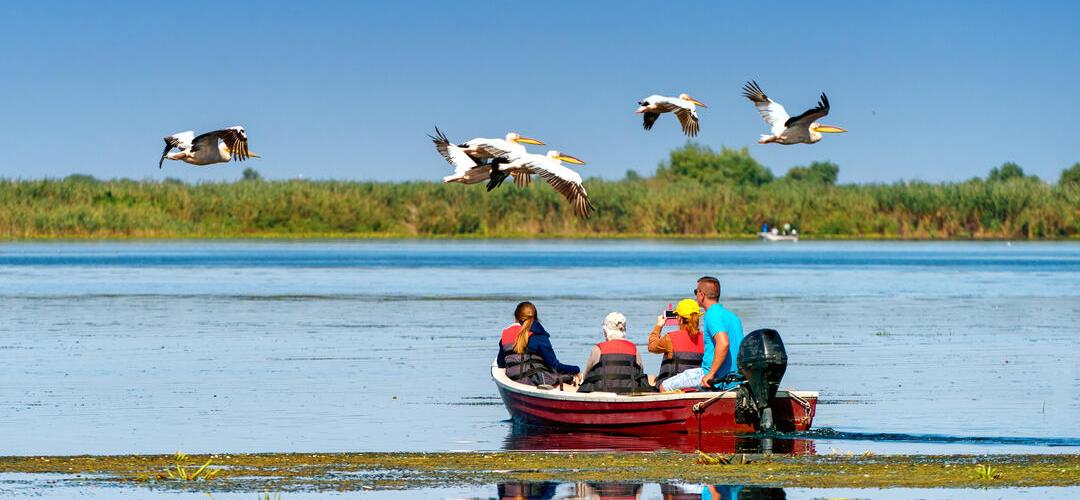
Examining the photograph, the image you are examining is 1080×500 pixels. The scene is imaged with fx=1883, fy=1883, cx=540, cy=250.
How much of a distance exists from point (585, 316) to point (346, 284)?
12.0 m

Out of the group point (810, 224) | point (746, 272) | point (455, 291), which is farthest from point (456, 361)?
point (810, 224)

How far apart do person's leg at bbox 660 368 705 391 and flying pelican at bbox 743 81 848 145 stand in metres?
4.55

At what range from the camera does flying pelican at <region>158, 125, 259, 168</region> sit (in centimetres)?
1742

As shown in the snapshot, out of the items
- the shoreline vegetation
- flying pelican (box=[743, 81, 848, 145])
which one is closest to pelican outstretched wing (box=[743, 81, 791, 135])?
flying pelican (box=[743, 81, 848, 145])

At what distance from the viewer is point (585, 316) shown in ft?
98.1

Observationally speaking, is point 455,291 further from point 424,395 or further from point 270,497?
point 270,497

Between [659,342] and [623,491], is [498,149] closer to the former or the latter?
[659,342]

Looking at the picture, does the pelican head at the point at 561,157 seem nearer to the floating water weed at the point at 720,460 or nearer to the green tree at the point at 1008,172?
the floating water weed at the point at 720,460

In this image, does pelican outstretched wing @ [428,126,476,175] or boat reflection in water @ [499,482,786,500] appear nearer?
boat reflection in water @ [499,482,786,500]

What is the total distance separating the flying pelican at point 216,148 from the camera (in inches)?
686

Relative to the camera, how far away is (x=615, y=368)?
50.1 ft

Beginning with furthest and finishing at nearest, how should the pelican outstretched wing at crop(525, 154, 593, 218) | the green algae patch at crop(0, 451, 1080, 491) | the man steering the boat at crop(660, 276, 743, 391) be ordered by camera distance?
the pelican outstretched wing at crop(525, 154, 593, 218), the man steering the boat at crop(660, 276, 743, 391), the green algae patch at crop(0, 451, 1080, 491)

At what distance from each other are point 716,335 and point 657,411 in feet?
2.74

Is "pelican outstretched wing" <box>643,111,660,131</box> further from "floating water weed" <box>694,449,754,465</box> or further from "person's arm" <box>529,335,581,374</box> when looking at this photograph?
"floating water weed" <box>694,449,754,465</box>
